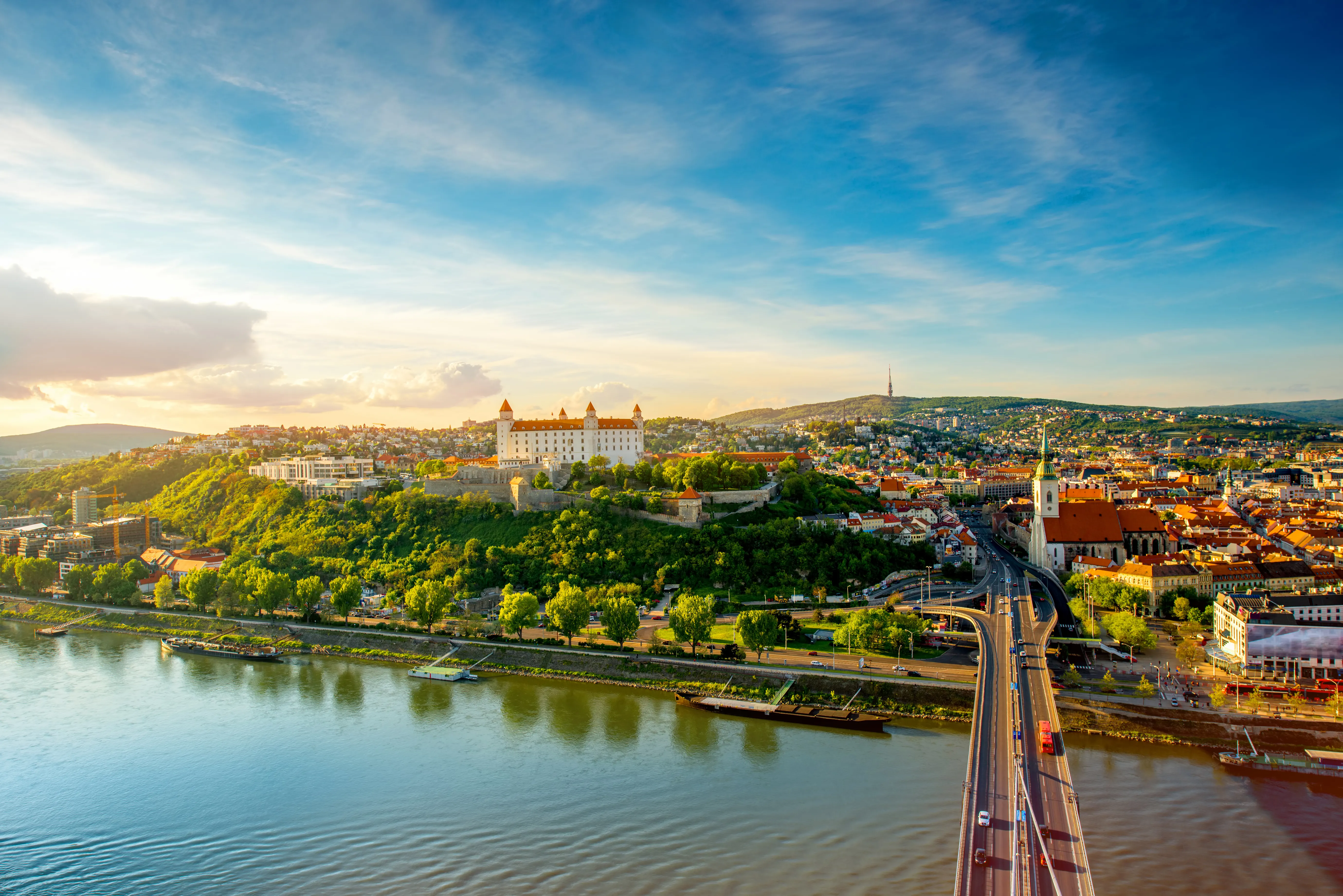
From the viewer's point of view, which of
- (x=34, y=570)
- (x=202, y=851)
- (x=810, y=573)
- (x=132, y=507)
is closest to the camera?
(x=202, y=851)

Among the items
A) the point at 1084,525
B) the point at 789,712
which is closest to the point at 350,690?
the point at 789,712

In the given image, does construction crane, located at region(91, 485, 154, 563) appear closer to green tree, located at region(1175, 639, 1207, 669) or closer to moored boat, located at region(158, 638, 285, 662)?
moored boat, located at region(158, 638, 285, 662)

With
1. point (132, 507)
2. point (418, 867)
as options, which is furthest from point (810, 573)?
point (132, 507)

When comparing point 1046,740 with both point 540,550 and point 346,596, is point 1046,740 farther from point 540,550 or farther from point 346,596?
point 346,596

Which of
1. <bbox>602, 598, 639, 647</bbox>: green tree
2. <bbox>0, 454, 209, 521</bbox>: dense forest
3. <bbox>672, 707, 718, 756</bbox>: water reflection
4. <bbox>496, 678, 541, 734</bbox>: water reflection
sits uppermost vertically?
<bbox>0, 454, 209, 521</bbox>: dense forest

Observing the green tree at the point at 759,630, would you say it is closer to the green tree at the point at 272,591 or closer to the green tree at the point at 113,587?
the green tree at the point at 272,591

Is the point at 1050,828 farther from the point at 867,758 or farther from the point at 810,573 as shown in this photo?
the point at 810,573

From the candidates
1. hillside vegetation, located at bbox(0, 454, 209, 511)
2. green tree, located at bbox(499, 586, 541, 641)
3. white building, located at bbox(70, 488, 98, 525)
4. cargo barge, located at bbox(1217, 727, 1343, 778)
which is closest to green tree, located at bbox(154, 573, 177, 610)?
green tree, located at bbox(499, 586, 541, 641)

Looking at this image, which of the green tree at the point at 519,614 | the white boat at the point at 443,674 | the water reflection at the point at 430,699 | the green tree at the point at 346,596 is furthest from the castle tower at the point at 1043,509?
the green tree at the point at 346,596
